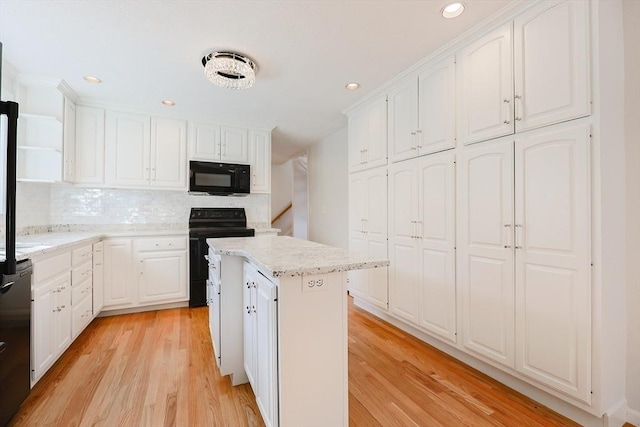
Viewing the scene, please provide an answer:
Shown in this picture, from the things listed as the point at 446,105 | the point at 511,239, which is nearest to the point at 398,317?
the point at 511,239

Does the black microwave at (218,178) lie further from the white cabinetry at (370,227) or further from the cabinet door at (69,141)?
the white cabinetry at (370,227)

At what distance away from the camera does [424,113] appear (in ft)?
7.94

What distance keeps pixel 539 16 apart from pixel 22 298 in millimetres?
3289

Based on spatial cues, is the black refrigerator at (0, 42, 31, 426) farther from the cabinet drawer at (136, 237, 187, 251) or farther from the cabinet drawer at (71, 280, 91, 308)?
the cabinet drawer at (136, 237, 187, 251)

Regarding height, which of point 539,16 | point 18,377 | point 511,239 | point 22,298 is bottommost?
point 18,377

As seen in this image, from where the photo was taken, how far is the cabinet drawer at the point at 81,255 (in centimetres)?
244

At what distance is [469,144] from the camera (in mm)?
2064

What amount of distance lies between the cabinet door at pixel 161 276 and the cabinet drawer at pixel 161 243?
0.05m

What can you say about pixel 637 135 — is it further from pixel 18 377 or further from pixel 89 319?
pixel 89 319

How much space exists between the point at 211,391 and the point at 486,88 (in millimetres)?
2666

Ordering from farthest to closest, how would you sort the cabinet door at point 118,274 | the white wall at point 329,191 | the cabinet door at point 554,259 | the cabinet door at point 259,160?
the white wall at point 329,191
the cabinet door at point 259,160
the cabinet door at point 118,274
the cabinet door at point 554,259

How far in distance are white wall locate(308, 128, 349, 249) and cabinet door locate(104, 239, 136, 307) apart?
2643 mm

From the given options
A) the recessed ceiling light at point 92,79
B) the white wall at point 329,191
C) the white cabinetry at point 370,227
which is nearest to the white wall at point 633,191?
the white cabinetry at point 370,227

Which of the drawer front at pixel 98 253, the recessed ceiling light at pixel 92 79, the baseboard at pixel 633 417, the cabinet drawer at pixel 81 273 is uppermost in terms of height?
the recessed ceiling light at pixel 92 79
